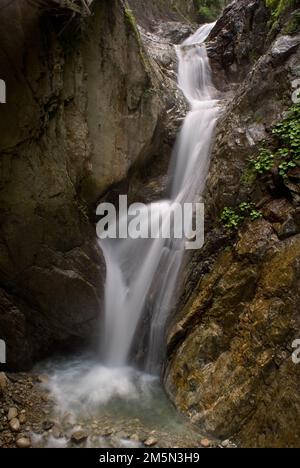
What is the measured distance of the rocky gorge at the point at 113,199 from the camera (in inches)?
169

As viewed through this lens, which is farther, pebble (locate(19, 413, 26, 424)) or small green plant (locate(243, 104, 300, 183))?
small green plant (locate(243, 104, 300, 183))

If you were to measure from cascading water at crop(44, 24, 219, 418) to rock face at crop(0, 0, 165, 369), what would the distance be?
0.43m

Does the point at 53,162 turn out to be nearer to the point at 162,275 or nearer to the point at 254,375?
the point at 162,275

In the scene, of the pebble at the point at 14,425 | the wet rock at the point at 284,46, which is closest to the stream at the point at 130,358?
the pebble at the point at 14,425

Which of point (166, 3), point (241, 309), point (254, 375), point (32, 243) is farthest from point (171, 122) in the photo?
point (166, 3)

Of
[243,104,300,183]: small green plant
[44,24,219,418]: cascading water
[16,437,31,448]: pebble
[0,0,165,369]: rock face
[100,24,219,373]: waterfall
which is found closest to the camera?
[16,437,31,448]: pebble

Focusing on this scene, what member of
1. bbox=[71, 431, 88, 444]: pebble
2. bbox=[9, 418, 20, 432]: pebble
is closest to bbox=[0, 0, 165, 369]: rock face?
bbox=[9, 418, 20, 432]: pebble

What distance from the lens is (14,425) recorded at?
423 centimetres

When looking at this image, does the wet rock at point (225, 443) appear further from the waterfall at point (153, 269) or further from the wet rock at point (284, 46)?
the wet rock at point (284, 46)

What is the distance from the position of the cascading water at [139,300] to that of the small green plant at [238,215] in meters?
1.02

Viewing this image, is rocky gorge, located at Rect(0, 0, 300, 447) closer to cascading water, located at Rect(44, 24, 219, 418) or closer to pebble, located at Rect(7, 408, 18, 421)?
pebble, located at Rect(7, 408, 18, 421)

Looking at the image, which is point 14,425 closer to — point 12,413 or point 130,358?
point 12,413

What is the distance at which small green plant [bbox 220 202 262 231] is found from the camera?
17.3ft
